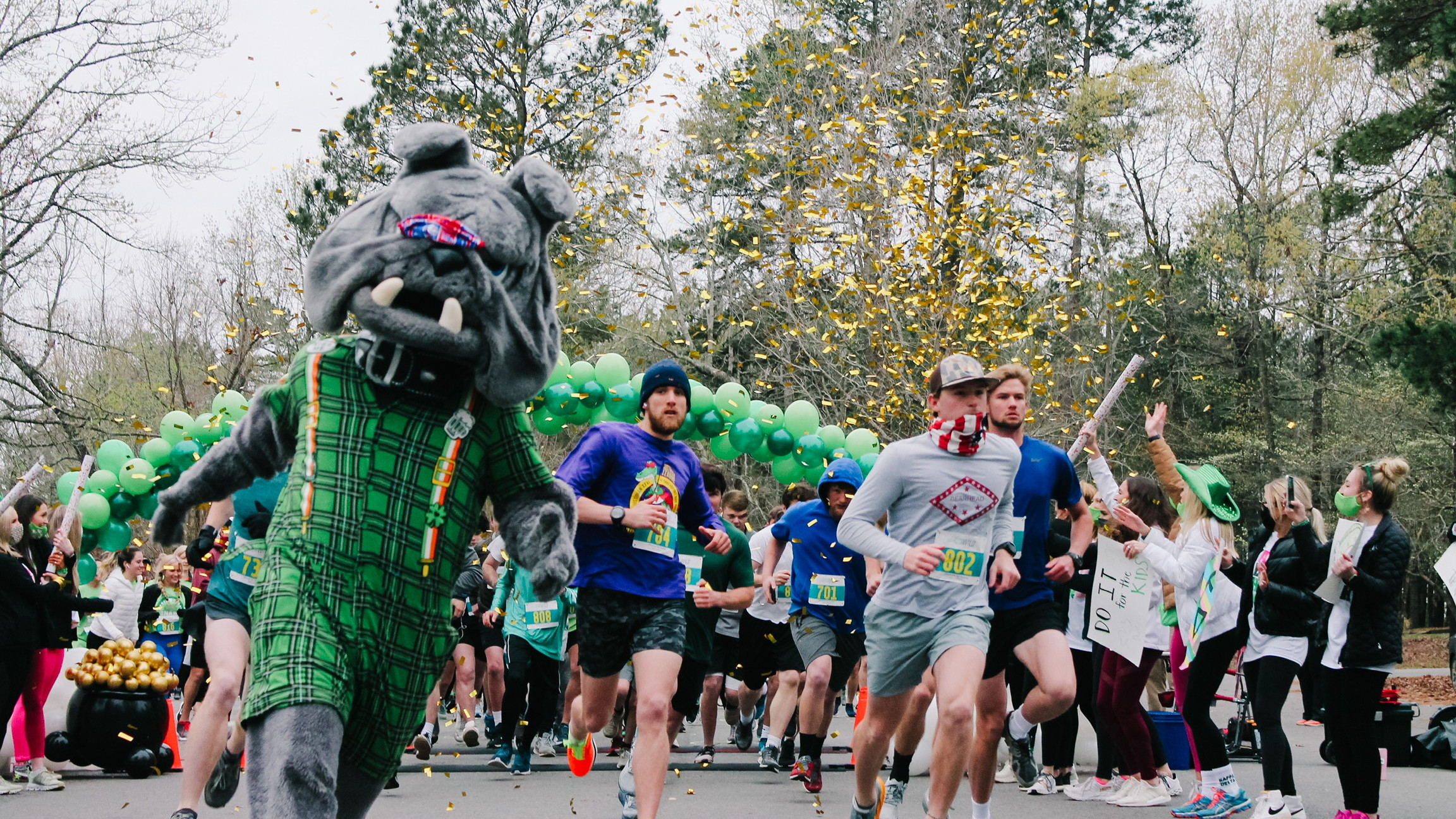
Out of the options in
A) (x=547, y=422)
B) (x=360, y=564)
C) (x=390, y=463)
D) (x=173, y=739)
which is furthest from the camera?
(x=547, y=422)

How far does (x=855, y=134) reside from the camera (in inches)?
672

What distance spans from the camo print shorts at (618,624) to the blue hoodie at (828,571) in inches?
99.8

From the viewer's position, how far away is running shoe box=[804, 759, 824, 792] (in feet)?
27.6

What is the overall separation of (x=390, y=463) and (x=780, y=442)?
9036 mm

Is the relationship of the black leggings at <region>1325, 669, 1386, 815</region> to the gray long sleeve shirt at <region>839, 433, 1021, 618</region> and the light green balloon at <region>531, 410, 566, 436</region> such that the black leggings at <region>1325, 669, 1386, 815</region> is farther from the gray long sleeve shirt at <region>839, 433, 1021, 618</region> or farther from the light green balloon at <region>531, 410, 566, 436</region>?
the light green balloon at <region>531, 410, 566, 436</region>

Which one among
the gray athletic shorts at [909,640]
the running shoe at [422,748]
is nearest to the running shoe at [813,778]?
the gray athletic shorts at [909,640]

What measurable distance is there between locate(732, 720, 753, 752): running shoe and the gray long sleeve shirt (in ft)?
19.2

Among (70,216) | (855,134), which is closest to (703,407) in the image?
(855,134)

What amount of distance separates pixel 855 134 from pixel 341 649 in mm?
14599

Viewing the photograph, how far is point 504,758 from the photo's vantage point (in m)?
9.81

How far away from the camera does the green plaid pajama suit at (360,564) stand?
320cm

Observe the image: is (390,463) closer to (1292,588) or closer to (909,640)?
(909,640)

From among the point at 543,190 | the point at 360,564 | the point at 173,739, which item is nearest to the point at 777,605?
the point at 173,739

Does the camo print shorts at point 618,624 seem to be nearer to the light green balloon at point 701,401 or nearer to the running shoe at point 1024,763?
the running shoe at point 1024,763
